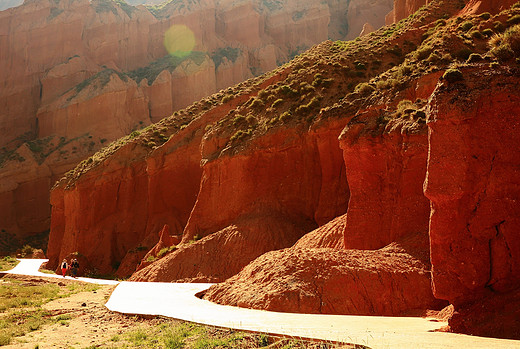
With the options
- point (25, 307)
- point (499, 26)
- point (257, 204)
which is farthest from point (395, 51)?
point (25, 307)

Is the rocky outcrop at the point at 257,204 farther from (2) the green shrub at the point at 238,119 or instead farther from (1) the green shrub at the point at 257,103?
(1) the green shrub at the point at 257,103

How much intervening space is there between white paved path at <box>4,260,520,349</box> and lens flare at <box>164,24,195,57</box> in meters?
85.5

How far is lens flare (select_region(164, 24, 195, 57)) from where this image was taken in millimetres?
99613

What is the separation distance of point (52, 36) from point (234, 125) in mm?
69770

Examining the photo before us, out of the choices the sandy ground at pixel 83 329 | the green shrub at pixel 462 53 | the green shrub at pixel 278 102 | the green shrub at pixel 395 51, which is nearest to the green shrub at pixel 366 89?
the green shrub at pixel 462 53

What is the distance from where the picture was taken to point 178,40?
101125mm

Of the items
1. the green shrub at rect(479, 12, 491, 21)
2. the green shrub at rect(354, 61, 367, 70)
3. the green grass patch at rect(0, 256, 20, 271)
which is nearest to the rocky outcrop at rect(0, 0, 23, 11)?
the green grass patch at rect(0, 256, 20, 271)

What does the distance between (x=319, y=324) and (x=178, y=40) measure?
95.6 meters

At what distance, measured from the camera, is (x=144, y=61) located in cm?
10000

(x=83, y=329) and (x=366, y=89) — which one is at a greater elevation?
(x=366, y=89)

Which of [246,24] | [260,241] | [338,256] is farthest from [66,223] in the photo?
[246,24]

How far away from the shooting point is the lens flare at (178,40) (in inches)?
3922

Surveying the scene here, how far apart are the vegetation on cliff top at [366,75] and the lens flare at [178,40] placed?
53.1 meters

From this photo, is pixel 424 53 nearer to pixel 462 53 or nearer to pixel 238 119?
pixel 462 53
